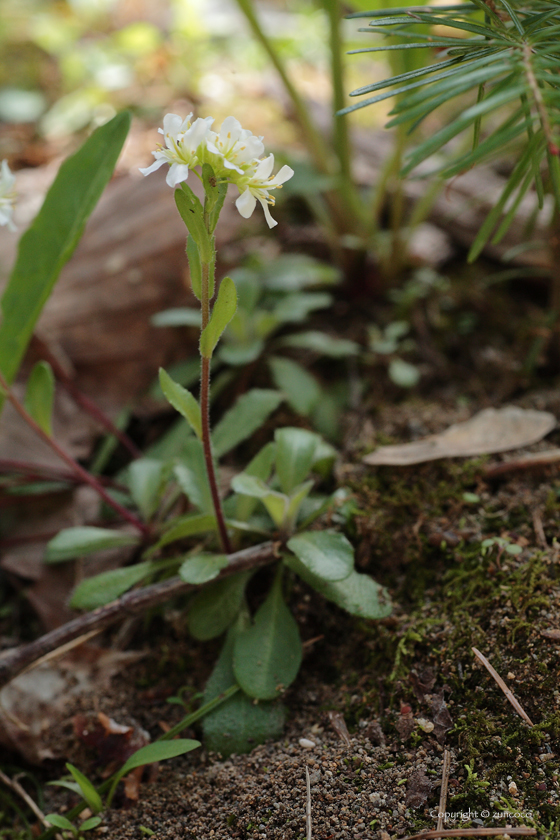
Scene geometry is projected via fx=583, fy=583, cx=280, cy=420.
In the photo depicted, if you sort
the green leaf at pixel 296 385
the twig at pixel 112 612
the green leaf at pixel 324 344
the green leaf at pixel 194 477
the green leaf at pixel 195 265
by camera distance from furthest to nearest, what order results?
the green leaf at pixel 324 344
the green leaf at pixel 296 385
the green leaf at pixel 194 477
the twig at pixel 112 612
the green leaf at pixel 195 265

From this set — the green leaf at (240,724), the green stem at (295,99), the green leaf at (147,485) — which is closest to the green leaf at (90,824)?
the green leaf at (240,724)

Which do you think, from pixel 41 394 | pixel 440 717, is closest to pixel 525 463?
pixel 440 717

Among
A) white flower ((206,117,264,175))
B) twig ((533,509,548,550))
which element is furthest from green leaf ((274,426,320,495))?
white flower ((206,117,264,175))

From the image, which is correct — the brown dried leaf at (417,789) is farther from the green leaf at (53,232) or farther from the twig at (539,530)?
the green leaf at (53,232)

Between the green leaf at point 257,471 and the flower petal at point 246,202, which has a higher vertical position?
the flower petal at point 246,202

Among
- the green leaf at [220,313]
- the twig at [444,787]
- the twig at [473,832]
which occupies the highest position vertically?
the green leaf at [220,313]

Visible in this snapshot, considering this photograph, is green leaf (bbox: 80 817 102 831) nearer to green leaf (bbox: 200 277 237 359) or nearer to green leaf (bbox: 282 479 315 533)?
green leaf (bbox: 282 479 315 533)
